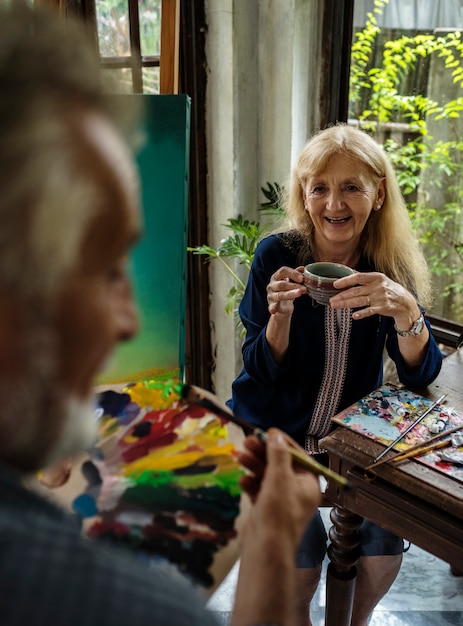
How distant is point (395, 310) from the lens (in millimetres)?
1428

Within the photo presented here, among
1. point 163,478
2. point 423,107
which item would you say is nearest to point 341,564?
point 163,478

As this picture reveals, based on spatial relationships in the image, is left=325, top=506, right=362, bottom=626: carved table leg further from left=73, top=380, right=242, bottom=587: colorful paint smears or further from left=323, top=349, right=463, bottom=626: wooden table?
left=73, top=380, right=242, bottom=587: colorful paint smears

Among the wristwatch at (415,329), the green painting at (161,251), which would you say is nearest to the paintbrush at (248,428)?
the green painting at (161,251)

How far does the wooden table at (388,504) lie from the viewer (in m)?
1.08

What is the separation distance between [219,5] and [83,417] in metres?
2.01

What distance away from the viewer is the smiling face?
1557mm

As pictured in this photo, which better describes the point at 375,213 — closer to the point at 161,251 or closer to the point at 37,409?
the point at 161,251

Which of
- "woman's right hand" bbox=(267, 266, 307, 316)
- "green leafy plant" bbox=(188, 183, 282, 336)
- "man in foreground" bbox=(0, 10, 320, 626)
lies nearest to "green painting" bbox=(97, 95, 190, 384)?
"woman's right hand" bbox=(267, 266, 307, 316)

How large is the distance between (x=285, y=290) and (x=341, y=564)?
677mm

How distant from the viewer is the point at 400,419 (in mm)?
1306

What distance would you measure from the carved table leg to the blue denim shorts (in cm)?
4

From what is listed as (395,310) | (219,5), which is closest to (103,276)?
(395,310)

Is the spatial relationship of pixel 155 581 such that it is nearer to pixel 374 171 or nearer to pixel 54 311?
pixel 54 311

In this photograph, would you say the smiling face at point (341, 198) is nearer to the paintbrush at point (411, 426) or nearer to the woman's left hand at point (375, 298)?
the woman's left hand at point (375, 298)
